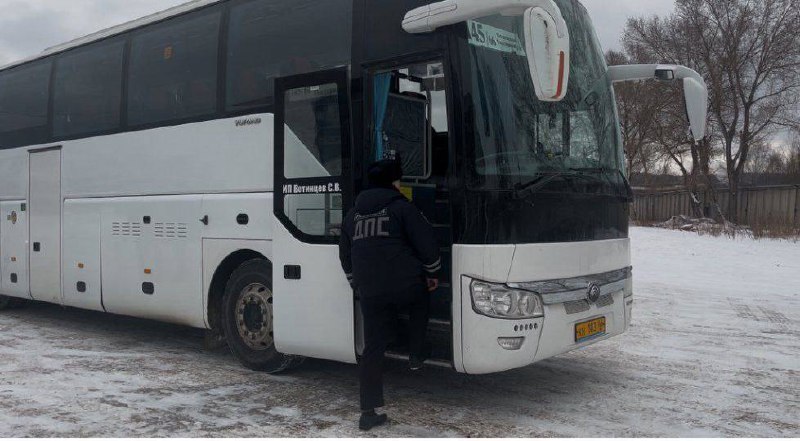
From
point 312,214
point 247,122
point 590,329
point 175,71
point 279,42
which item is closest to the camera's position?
point 590,329

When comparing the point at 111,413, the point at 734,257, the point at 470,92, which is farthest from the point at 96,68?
the point at 734,257

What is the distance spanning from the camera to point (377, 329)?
546 cm

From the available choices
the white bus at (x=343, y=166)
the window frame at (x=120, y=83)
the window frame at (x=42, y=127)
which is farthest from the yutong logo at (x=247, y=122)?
the window frame at (x=42, y=127)

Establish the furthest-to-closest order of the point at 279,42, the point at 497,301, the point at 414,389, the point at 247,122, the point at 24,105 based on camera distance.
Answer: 1. the point at 24,105
2. the point at 247,122
3. the point at 279,42
4. the point at 414,389
5. the point at 497,301

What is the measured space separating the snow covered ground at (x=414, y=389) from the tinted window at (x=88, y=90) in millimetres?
2683

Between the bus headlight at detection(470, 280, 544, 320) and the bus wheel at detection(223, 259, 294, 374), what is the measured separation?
2.31 metres

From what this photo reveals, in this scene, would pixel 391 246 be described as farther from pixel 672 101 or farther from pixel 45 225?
pixel 672 101

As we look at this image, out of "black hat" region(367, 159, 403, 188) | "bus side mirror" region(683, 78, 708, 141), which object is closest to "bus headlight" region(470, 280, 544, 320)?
"black hat" region(367, 159, 403, 188)

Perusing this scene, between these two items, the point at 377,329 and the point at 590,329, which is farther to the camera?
the point at 590,329

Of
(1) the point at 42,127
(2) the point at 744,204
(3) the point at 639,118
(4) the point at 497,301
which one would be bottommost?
(4) the point at 497,301

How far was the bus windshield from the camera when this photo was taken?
5566 mm

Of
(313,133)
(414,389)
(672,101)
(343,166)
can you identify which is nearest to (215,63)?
(313,133)

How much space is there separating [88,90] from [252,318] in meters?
4.20

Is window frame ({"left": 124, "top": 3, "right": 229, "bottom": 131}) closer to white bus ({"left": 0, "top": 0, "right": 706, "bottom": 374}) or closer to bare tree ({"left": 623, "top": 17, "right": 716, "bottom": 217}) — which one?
white bus ({"left": 0, "top": 0, "right": 706, "bottom": 374})
